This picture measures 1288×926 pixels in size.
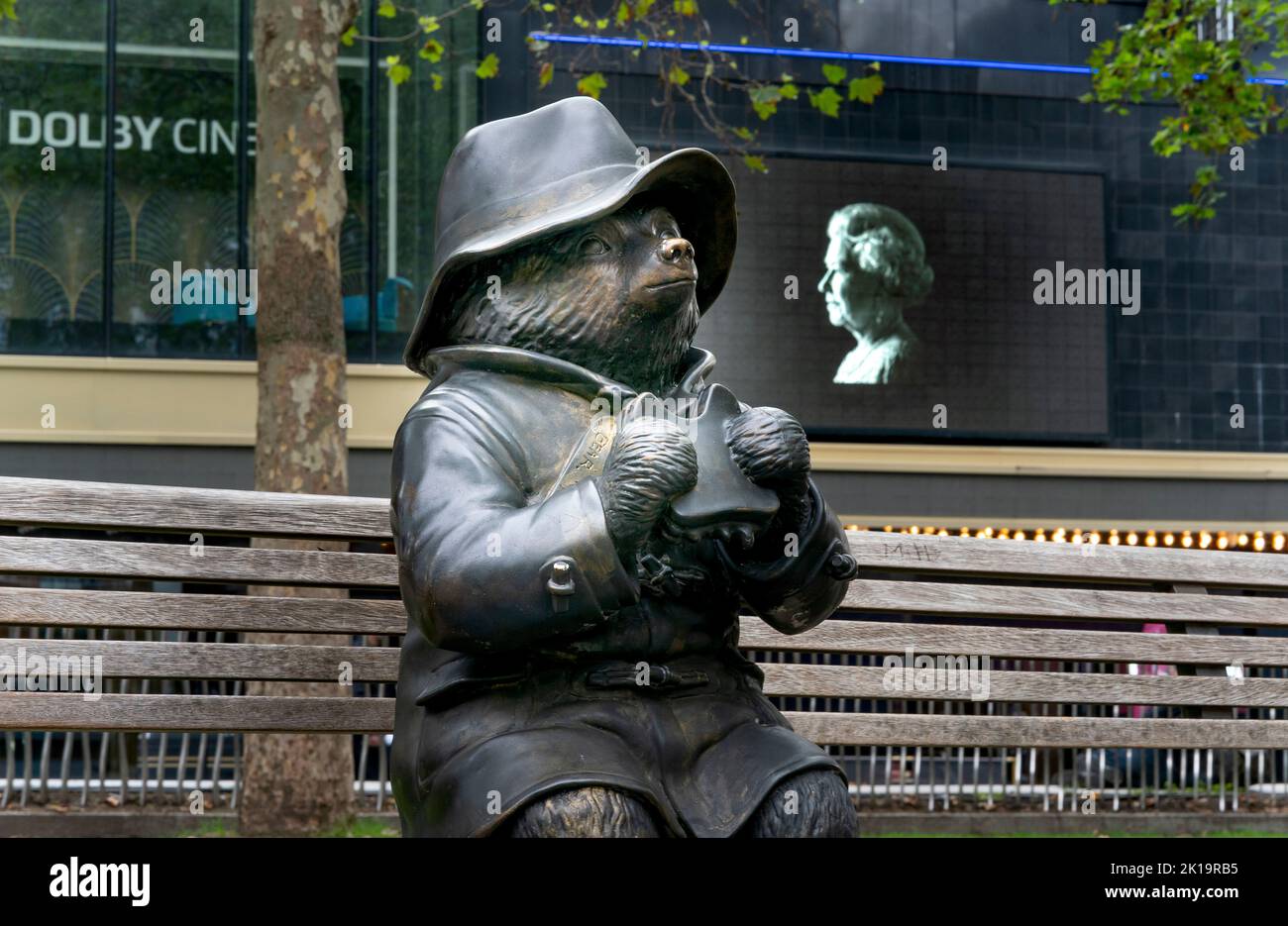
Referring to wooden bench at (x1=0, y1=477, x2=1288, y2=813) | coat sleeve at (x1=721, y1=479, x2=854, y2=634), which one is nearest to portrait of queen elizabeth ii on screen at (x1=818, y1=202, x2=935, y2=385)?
wooden bench at (x1=0, y1=477, x2=1288, y2=813)

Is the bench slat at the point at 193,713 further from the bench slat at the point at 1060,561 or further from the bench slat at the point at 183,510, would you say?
the bench slat at the point at 1060,561

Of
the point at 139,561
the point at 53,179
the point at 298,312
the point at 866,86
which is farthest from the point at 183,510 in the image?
the point at 53,179

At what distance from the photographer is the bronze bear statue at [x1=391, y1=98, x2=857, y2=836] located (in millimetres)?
2922

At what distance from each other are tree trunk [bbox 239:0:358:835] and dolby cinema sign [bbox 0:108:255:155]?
300 inches

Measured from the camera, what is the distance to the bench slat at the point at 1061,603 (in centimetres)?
497

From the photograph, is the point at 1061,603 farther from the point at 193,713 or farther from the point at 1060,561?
the point at 193,713

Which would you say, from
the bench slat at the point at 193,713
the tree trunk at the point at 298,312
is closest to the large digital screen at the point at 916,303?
the tree trunk at the point at 298,312

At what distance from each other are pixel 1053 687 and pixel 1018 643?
18 centimetres

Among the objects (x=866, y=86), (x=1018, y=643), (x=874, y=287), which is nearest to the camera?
(x=1018, y=643)

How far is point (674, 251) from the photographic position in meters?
3.31

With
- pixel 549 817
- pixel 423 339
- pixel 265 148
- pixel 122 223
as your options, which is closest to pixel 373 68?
pixel 122 223

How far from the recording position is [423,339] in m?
3.52
